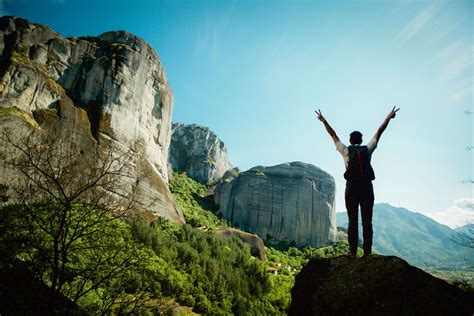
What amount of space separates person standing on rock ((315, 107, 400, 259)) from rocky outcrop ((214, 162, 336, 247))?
6791 cm

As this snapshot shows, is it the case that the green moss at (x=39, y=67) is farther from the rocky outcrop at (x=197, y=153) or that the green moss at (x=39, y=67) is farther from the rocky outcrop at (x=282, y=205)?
the rocky outcrop at (x=197, y=153)

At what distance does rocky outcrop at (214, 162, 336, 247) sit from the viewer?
7175cm

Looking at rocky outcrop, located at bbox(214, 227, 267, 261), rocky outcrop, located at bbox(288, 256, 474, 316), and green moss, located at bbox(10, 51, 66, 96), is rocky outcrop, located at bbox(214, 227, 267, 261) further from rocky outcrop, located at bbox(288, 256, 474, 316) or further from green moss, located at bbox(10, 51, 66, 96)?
rocky outcrop, located at bbox(288, 256, 474, 316)

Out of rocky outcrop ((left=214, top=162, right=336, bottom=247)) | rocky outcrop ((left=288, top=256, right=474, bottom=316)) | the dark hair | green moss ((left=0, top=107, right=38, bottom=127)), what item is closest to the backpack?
the dark hair

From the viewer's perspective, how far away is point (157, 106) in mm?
47625

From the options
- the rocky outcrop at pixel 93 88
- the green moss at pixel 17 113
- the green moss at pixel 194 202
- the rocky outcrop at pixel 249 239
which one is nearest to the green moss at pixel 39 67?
the rocky outcrop at pixel 93 88

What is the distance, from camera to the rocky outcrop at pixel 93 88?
27.7 m

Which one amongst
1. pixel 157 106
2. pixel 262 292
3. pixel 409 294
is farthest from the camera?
pixel 157 106

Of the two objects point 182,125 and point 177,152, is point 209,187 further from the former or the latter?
point 182,125

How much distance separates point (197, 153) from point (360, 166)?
3872 inches

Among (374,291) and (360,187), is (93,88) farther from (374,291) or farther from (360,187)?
(374,291)

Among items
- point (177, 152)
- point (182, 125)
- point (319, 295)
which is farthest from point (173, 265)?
point (182, 125)

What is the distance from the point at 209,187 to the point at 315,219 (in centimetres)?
3687

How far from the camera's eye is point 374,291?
3209 millimetres
